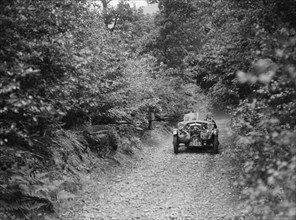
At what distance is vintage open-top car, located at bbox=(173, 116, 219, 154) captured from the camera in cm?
1305

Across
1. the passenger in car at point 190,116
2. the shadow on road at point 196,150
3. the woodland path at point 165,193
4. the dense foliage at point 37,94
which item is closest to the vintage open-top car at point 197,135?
the shadow on road at point 196,150

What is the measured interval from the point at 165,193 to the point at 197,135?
5028mm

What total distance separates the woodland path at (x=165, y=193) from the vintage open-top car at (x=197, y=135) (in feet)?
2.36

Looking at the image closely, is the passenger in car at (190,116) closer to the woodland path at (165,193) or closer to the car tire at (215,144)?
the car tire at (215,144)

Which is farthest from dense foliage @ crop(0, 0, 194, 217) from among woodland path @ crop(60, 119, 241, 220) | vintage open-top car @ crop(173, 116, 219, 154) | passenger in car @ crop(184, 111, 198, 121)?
passenger in car @ crop(184, 111, 198, 121)

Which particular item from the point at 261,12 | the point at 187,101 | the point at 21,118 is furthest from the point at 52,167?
the point at 187,101

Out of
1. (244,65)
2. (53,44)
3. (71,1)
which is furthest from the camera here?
(244,65)

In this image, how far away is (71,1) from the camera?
7562mm

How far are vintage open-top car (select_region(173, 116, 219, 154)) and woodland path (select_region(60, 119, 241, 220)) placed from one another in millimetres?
719

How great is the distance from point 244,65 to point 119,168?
5747 millimetres

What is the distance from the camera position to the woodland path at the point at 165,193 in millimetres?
7301

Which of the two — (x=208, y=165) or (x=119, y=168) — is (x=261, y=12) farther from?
(x=119, y=168)

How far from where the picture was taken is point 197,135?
13320 mm

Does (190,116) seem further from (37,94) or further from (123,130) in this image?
(37,94)
